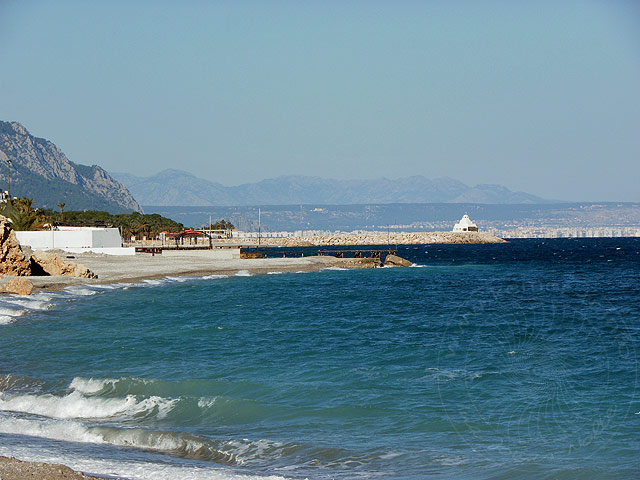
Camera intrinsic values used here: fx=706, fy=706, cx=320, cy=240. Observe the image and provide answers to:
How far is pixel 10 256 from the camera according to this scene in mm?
44344

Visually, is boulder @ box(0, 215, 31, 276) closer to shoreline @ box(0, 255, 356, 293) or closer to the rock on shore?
shoreline @ box(0, 255, 356, 293)

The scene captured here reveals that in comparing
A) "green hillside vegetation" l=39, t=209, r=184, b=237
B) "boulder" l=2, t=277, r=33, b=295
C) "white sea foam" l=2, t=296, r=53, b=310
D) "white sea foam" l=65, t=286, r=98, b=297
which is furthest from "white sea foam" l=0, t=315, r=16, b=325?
"green hillside vegetation" l=39, t=209, r=184, b=237

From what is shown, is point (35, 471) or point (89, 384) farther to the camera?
point (89, 384)

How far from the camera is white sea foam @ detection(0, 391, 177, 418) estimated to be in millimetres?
15820

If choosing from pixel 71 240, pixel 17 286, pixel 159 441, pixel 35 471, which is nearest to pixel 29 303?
pixel 17 286

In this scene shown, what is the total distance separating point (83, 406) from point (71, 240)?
62.3 metres

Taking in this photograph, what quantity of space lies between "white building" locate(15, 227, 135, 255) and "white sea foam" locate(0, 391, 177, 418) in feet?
194

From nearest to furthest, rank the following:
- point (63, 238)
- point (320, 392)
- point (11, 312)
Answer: point (320, 392) < point (11, 312) < point (63, 238)

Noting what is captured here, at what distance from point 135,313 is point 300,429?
21.8m

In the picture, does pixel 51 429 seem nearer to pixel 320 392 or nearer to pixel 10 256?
pixel 320 392

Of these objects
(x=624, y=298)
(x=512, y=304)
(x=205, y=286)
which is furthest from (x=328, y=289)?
(x=624, y=298)

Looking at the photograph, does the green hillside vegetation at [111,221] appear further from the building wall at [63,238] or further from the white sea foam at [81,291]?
the white sea foam at [81,291]

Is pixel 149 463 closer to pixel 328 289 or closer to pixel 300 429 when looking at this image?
pixel 300 429

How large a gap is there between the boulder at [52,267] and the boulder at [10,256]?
3301 mm
